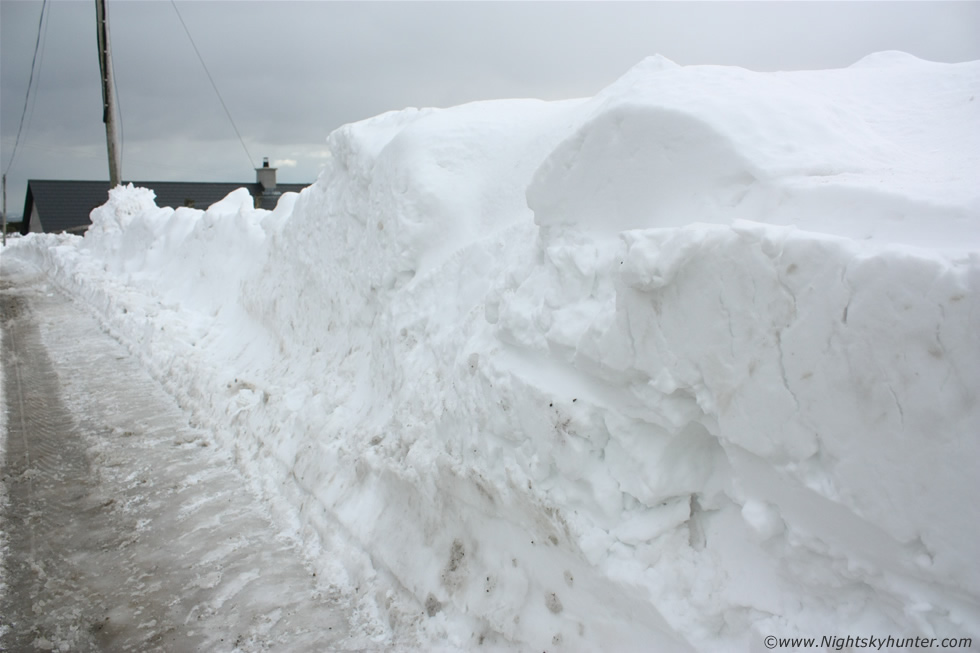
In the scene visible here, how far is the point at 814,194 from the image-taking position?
2.90m

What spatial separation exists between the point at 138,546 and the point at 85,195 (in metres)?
35.9

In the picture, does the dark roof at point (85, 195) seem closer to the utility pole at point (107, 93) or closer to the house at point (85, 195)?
the house at point (85, 195)

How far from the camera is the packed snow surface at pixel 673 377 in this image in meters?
2.28

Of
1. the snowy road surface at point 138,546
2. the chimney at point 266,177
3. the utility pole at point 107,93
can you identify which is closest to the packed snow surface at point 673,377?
the snowy road surface at point 138,546

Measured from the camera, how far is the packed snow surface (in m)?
2.28

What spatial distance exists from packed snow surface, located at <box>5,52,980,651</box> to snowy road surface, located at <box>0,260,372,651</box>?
44cm

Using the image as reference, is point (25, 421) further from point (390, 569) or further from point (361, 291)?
point (390, 569)

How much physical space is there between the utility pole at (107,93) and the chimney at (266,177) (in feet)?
30.6

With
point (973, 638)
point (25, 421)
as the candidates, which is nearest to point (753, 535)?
point (973, 638)

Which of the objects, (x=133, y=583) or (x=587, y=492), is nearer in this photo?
(x=587, y=492)

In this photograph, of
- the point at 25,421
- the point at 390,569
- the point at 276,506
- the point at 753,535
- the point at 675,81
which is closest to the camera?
the point at 753,535

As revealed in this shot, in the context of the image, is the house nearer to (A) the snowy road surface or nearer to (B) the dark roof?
(B) the dark roof

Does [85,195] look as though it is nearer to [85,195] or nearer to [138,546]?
[85,195]

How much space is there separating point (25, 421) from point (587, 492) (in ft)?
21.1
